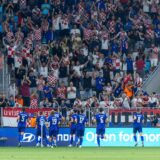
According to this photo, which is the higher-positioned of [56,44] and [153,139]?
[56,44]

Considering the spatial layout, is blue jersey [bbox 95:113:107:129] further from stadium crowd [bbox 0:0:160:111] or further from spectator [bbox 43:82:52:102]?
spectator [bbox 43:82:52:102]

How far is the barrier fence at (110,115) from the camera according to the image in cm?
4419

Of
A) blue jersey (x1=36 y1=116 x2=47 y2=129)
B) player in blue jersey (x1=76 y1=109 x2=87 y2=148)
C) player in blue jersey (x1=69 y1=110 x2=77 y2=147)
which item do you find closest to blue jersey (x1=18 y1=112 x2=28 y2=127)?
blue jersey (x1=36 y1=116 x2=47 y2=129)

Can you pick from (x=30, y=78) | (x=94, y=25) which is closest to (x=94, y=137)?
(x=30, y=78)

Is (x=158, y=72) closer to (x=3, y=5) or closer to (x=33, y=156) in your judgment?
(x=3, y=5)

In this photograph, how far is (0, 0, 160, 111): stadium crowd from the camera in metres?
46.6

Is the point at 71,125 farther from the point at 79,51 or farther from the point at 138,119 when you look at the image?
the point at 79,51

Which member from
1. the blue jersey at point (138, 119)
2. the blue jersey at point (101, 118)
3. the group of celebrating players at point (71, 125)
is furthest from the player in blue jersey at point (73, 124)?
the blue jersey at point (138, 119)

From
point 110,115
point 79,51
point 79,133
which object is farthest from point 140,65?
point 79,133

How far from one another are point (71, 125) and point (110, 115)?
1.80 metres

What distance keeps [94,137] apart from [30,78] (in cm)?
423

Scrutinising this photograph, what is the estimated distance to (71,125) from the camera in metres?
44.1

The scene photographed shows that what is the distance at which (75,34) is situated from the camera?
49781mm

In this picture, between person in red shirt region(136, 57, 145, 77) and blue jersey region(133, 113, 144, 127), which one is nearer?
blue jersey region(133, 113, 144, 127)
